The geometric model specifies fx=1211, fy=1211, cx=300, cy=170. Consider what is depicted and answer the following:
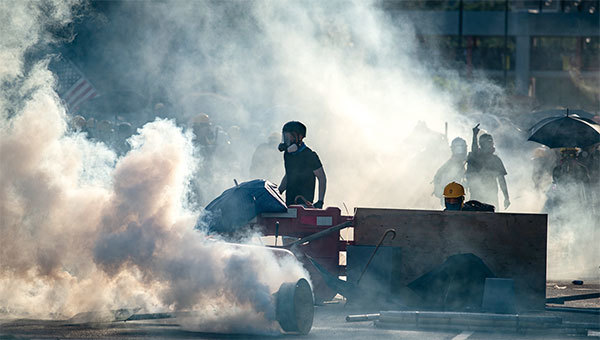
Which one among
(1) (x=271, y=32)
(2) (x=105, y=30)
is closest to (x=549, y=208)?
(1) (x=271, y=32)

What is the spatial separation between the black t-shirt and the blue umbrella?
1079 millimetres

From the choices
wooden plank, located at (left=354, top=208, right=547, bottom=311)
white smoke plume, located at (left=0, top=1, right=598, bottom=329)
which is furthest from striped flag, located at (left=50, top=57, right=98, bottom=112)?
wooden plank, located at (left=354, top=208, right=547, bottom=311)

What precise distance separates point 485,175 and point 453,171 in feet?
Answer: 3.28

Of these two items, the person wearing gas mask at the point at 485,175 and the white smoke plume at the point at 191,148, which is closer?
the white smoke plume at the point at 191,148

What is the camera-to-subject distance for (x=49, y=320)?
9.37 meters

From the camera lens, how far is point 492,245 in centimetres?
1106

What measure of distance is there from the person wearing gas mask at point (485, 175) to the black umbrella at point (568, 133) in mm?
2440

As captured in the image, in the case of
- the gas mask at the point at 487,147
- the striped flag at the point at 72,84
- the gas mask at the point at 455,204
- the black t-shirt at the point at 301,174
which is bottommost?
the gas mask at the point at 455,204

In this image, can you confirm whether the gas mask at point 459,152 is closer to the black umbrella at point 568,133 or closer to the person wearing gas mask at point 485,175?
the person wearing gas mask at point 485,175

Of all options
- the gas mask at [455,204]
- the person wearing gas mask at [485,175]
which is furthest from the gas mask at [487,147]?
the gas mask at [455,204]

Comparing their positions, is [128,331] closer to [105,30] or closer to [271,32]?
[271,32]

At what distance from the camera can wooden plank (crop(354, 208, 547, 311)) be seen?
11055 millimetres

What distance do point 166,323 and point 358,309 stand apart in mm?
2128

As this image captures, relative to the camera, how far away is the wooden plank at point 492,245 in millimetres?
11055
